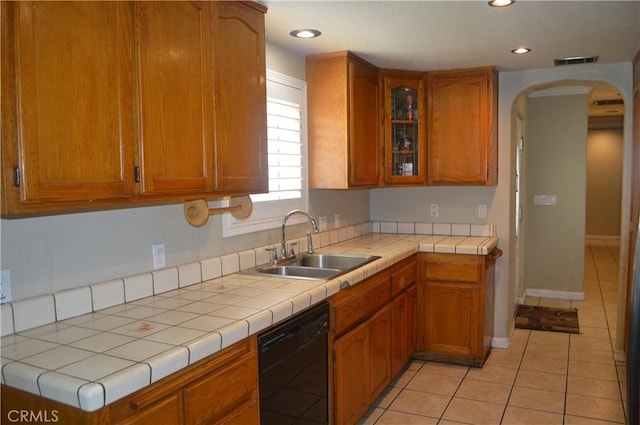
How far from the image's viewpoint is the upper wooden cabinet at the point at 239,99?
2.15 metres

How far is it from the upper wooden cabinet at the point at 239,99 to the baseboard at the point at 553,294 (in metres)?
4.36

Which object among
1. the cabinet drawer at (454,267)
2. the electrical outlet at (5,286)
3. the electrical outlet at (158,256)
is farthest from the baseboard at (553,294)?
the electrical outlet at (5,286)

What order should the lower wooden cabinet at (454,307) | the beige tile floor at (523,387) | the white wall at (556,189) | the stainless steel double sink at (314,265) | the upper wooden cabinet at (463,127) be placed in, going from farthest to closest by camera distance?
the white wall at (556,189) → the upper wooden cabinet at (463,127) → the lower wooden cabinet at (454,307) → the beige tile floor at (523,387) → the stainless steel double sink at (314,265)

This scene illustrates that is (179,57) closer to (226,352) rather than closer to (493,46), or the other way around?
(226,352)

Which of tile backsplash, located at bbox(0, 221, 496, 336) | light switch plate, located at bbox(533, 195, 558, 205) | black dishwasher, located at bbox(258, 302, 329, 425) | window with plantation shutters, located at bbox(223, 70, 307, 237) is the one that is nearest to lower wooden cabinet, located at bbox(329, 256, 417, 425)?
black dishwasher, located at bbox(258, 302, 329, 425)

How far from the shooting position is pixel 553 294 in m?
5.72

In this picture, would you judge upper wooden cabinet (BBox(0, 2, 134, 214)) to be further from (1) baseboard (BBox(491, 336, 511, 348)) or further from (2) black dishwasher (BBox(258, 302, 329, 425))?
(1) baseboard (BBox(491, 336, 511, 348))

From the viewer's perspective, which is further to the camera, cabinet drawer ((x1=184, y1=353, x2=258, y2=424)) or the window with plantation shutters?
the window with plantation shutters

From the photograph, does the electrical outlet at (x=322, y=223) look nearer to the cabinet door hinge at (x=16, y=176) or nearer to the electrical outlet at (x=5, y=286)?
the electrical outlet at (x=5, y=286)

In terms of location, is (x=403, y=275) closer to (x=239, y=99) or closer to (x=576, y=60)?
(x=239, y=99)

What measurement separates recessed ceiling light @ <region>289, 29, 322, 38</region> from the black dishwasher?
1507mm

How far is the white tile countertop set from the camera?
135 centimetres

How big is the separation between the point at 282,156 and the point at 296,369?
56.7 inches

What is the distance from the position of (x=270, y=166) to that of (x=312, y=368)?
4.20 ft
